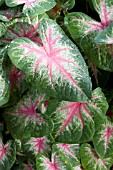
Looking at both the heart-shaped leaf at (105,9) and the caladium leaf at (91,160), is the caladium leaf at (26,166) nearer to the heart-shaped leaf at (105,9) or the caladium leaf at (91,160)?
the caladium leaf at (91,160)

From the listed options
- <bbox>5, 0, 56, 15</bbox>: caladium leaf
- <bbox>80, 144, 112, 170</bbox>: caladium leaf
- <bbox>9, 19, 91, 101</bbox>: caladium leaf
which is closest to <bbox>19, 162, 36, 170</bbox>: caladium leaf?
<bbox>80, 144, 112, 170</bbox>: caladium leaf

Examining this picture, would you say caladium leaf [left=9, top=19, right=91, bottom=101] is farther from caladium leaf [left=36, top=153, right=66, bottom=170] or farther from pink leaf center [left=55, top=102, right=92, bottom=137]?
caladium leaf [left=36, top=153, right=66, bottom=170]

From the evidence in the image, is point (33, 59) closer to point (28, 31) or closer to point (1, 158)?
point (28, 31)

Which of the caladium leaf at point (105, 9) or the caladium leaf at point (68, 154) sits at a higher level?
the caladium leaf at point (105, 9)

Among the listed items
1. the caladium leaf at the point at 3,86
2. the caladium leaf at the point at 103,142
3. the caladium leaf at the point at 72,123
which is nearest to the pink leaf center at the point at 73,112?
the caladium leaf at the point at 72,123

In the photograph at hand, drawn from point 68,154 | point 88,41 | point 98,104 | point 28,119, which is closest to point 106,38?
point 88,41

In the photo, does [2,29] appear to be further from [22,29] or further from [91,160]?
[91,160]

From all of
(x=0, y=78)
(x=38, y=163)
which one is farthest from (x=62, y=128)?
(x=0, y=78)
